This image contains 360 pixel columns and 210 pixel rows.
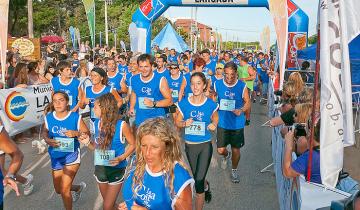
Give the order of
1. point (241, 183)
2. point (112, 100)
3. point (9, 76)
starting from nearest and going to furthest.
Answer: point (112, 100), point (241, 183), point (9, 76)

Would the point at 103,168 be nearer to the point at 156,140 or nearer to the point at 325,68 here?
the point at 156,140

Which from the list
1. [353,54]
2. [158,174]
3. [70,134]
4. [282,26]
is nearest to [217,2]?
[353,54]

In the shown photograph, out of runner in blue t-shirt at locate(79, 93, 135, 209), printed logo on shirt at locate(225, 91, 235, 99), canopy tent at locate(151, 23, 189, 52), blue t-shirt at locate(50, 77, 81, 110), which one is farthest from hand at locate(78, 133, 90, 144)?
canopy tent at locate(151, 23, 189, 52)

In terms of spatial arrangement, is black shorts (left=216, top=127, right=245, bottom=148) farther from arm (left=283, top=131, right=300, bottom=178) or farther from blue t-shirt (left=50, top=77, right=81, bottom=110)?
blue t-shirt (left=50, top=77, right=81, bottom=110)

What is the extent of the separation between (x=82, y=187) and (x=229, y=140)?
2.28m

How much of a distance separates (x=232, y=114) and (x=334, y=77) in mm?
3238

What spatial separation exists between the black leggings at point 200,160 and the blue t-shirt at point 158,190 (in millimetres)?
1969

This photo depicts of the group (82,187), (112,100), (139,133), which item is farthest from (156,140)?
(82,187)

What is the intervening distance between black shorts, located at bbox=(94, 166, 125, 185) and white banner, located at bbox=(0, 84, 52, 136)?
4.59 metres

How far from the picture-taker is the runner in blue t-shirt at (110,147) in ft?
12.6

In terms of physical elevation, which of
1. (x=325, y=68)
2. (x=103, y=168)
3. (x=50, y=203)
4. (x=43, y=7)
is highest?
(x=43, y=7)

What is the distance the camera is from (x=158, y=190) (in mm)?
2445

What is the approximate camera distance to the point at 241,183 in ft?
19.4

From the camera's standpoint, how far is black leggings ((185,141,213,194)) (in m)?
4.46
